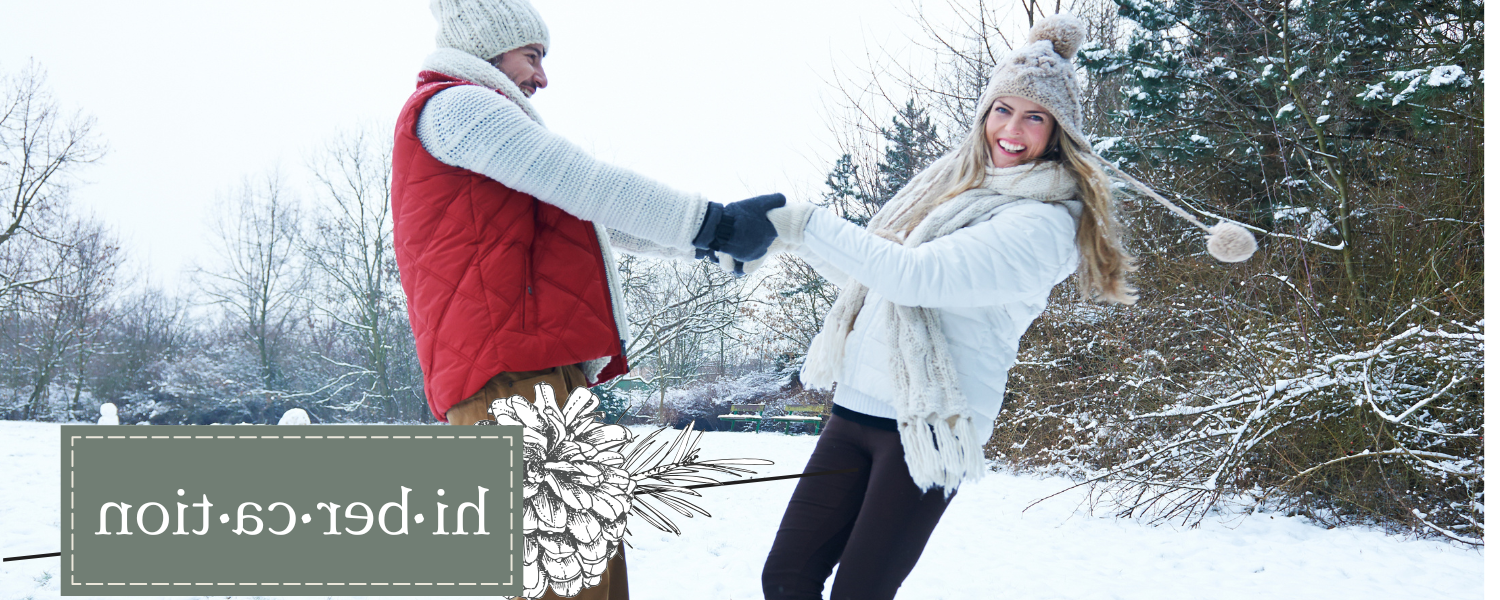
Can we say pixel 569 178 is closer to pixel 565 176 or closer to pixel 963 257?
pixel 565 176

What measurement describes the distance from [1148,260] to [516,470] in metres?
6.17

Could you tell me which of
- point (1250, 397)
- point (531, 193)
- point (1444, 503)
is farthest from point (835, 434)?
point (1444, 503)

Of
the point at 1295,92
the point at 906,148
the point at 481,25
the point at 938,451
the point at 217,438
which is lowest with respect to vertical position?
the point at 938,451

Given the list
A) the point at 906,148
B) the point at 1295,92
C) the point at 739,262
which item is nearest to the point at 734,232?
the point at 739,262

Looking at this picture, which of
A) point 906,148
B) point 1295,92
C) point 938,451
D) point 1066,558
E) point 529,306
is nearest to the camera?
point 529,306

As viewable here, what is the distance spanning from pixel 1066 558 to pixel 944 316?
343 cm

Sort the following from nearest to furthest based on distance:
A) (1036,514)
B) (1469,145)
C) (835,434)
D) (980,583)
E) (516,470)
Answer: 1. (516,470)
2. (835,434)
3. (980,583)
4. (1469,145)
5. (1036,514)

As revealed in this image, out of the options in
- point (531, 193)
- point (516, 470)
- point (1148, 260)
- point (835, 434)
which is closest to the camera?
point (516, 470)

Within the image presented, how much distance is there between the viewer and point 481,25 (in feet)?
3.71

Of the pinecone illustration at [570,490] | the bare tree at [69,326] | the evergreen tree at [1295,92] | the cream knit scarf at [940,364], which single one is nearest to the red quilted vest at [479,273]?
the pinecone illustration at [570,490]

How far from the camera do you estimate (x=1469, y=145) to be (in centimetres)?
432

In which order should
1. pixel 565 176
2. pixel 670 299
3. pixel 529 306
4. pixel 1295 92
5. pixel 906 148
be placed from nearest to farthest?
pixel 565 176 → pixel 529 306 → pixel 1295 92 → pixel 906 148 → pixel 670 299

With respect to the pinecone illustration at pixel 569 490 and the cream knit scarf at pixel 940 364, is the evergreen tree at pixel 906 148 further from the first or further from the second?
the pinecone illustration at pixel 569 490

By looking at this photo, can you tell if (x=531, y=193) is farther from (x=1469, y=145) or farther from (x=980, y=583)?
(x=1469, y=145)
